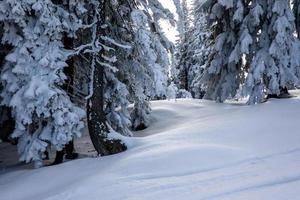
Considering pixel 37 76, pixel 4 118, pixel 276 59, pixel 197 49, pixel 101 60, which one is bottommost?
pixel 4 118

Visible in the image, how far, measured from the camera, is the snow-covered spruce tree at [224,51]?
1459 centimetres

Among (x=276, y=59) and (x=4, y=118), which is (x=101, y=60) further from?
(x=276, y=59)

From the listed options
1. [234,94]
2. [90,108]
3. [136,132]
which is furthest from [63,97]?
[234,94]

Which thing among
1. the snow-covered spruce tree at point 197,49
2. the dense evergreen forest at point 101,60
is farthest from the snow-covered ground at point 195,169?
the snow-covered spruce tree at point 197,49

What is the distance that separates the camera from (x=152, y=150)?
817 cm

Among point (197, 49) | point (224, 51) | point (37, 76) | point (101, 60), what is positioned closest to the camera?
point (37, 76)

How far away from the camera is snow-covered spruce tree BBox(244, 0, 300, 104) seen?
42.8 ft

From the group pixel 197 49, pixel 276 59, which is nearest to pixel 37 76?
pixel 276 59

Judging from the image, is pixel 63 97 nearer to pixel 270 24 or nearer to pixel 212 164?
pixel 212 164

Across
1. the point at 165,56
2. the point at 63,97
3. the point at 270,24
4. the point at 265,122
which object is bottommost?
the point at 265,122

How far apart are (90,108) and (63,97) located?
2.19 ft

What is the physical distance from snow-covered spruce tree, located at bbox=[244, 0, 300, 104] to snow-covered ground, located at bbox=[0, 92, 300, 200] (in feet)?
8.78

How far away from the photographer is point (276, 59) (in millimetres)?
13312

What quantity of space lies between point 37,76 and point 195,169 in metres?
4.30
